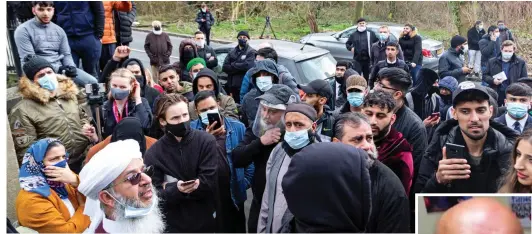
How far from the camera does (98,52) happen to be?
22.6 feet

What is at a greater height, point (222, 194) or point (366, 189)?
point (366, 189)

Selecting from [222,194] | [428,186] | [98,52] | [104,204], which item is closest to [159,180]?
[222,194]

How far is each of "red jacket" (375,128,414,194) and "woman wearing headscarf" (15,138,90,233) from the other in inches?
75.6

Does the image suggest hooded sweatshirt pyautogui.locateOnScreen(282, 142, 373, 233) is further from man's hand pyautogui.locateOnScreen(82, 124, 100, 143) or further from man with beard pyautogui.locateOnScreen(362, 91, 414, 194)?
man's hand pyautogui.locateOnScreen(82, 124, 100, 143)

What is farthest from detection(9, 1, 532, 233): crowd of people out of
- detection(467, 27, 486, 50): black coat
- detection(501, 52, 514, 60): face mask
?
detection(467, 27, 486, 50): black coat

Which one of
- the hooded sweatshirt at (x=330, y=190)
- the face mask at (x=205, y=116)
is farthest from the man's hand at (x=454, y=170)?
the face mask at (x=205, y=116)

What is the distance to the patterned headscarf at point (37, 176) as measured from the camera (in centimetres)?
320

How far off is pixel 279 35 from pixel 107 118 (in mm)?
14177

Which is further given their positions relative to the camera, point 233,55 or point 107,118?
point 233,55

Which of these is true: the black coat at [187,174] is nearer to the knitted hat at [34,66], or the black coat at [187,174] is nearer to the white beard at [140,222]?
the white beard at [140,222]

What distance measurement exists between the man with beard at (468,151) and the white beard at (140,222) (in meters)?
1.57

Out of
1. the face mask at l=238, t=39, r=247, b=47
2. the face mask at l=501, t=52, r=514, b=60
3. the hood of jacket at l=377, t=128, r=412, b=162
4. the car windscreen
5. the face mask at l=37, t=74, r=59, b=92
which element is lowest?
the car windscreen

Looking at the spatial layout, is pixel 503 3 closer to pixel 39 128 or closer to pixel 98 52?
pixel 98 52

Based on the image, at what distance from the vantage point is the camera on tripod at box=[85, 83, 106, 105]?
4840 millimetres
